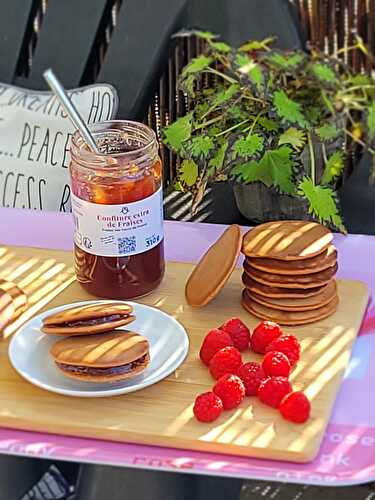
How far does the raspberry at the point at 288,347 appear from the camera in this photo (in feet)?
4.21

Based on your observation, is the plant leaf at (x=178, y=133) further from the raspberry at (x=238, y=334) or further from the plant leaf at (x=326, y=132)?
the raspberry at (x=238, y=334)

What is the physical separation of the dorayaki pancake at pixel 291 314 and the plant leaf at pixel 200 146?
0.38m

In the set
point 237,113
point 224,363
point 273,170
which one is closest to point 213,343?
point 224,363

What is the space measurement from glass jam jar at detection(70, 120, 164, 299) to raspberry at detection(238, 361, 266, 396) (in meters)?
0.25

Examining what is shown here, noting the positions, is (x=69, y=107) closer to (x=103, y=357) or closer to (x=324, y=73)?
(x=103, y=357)

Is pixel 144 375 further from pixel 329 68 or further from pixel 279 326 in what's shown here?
pixel 329 68

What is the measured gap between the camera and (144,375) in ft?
4.12

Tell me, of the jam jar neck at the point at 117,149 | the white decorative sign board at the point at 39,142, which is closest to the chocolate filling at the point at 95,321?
the jam jar neck at the point at 117,149

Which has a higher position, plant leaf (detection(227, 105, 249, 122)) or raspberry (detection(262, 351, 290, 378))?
plant leaf (detection(227, 105, 249, 122))

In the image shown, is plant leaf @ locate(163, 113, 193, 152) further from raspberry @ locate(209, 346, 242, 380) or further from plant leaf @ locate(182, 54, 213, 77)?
raspberry @ locate(209, 346, 242, 380)

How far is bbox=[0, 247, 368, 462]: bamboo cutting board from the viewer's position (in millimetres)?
1158

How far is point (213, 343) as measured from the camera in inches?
50.6

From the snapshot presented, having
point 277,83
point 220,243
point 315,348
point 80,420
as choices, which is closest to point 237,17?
point 277,83

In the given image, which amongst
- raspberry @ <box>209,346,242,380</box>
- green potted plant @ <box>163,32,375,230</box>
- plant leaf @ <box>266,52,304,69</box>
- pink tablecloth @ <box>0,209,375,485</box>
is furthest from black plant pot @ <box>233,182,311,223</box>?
raspberry @ <box>209,346,242,380</box>
